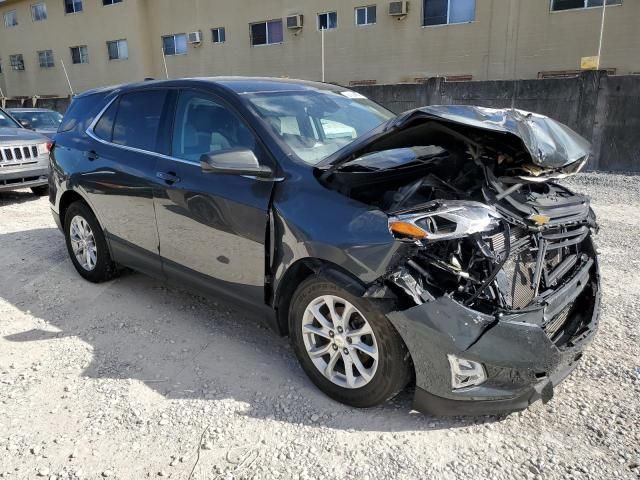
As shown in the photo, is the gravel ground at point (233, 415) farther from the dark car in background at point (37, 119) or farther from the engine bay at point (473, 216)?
the dark car in background at point (37, 119)

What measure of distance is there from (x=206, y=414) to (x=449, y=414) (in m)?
1.33

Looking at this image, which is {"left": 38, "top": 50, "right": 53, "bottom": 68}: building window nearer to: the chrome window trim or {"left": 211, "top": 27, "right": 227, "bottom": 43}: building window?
{"left": 211, "top": 27, "right": 227, "bottom": 43}: building window

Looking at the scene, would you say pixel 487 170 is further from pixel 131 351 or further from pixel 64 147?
pixel 64 147

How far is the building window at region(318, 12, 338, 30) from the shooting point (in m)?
19.0

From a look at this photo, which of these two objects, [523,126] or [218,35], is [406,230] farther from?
[218,35]

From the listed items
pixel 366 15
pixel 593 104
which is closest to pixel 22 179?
pixel 593 104

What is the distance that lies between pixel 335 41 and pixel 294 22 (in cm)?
200

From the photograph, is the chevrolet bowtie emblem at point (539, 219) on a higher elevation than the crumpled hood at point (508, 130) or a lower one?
lower

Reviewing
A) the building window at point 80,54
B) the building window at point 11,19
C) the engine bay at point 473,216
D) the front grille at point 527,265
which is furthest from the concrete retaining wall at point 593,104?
the building window at point 11,19

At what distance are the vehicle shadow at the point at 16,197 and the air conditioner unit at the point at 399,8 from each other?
13153 millimetres

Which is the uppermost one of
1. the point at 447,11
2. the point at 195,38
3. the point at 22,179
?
the point at 447,11

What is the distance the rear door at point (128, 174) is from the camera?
3.89 metres

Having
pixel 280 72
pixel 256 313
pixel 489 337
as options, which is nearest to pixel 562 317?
pixel 489 337

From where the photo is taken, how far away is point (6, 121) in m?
9.66
